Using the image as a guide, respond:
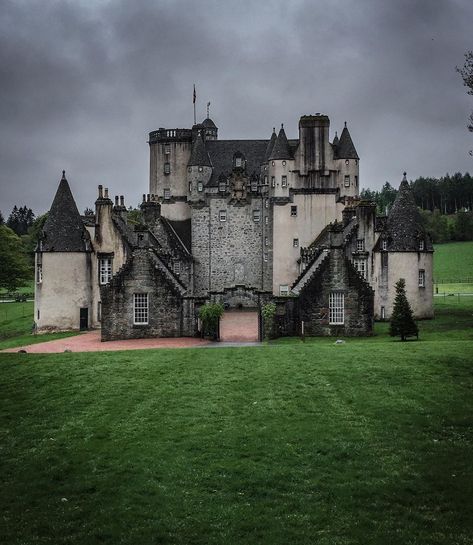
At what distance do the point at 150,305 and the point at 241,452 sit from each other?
91.3 ft

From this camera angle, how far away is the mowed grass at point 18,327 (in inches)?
1889

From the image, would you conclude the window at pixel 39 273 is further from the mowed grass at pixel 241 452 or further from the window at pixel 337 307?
the mowed grass at pixel 241 452

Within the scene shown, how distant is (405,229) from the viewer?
55.2 metres

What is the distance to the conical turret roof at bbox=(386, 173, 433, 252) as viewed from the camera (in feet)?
180

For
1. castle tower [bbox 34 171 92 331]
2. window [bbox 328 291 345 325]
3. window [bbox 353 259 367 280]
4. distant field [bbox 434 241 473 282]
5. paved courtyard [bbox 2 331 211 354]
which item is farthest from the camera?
distant field [bbox 434 241 473 282]

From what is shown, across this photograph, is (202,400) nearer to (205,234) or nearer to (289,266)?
(289,266)

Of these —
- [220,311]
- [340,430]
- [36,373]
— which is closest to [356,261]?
[220,311]

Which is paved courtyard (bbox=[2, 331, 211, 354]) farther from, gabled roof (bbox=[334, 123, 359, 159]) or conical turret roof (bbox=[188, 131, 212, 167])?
gabled roof (bbox=[334, 123, 359, 159])

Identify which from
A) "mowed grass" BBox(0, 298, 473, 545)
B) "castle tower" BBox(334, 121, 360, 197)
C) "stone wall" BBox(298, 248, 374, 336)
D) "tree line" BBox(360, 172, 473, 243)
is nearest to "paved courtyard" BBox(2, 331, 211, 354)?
"stone wall" BBox(298, 248, 374, 336)

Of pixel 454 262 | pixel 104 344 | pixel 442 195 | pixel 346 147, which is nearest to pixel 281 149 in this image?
pixel 346 147

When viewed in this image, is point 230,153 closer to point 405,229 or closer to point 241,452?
point 405,229

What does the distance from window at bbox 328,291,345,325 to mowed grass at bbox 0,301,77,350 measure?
19570 millimetres

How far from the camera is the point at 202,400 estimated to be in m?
21.1

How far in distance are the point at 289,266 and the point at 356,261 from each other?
54.9 feet
